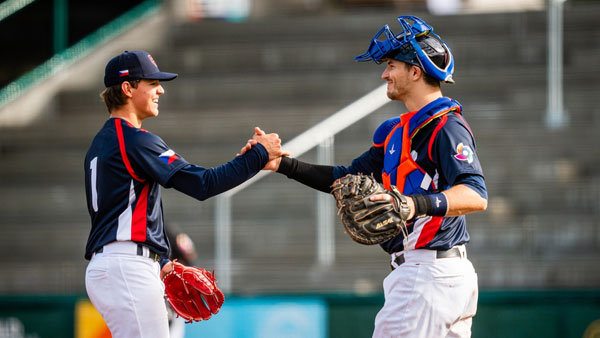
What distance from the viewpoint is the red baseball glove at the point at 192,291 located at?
489 centimetres

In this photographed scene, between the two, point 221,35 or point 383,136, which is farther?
point 221,35

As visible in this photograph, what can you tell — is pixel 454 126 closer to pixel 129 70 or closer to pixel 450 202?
pixel 450 202

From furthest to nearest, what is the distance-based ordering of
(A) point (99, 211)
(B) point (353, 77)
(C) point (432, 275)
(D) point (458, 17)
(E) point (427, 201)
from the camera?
(D) point (458, 17), (B) point (353, 77), (A) point (99, 211), (C) point (432, 275), (E) point (427, 201)

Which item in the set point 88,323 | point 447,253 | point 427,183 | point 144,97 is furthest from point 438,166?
point 88,323

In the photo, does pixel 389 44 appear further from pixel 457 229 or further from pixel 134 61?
pixel 134 61

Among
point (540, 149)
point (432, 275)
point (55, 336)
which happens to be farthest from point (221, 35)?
point (432, 275)

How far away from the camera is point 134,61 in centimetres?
470

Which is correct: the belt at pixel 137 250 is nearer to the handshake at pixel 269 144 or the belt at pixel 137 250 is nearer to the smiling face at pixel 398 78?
the handshake at pixel 269 144

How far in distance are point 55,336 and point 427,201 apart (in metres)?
4.74

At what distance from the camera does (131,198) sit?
178 inches

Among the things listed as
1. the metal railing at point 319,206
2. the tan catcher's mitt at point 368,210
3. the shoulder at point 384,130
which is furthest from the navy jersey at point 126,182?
the metal railing at point 319,206

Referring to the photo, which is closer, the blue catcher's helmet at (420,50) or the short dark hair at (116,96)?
the blue catcher's helmet at (420,50)

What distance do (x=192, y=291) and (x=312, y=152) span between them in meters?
5.04

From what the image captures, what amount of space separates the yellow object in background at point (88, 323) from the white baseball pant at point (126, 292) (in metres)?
3.19
